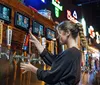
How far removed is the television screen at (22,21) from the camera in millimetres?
2447

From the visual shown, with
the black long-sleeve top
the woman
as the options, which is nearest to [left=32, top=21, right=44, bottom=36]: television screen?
the woman

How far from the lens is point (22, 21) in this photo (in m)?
2.56

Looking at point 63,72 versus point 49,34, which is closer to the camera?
point 63,72

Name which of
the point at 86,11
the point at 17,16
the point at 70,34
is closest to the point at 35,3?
the point at 17,16

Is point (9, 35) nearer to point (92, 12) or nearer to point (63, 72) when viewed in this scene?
point (63, 72)

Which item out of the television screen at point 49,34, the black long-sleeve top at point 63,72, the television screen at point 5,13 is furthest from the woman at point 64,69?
the television screen at point 49,34

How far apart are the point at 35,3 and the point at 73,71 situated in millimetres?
2730

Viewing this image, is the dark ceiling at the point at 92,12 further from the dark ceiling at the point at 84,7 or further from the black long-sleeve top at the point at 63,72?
the black long-sleeve top at the point at 63,72

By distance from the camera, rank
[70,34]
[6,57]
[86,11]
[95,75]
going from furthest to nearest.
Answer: [86,11]
[95,75]
[6,57]
[70,34]

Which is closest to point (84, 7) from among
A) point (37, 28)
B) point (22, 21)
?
point (37, 28)

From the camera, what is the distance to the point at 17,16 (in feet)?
8.05

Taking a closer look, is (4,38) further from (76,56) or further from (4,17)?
(76,56)

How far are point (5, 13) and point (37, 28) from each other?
69 centimetres

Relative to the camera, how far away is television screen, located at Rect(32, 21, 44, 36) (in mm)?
2799
